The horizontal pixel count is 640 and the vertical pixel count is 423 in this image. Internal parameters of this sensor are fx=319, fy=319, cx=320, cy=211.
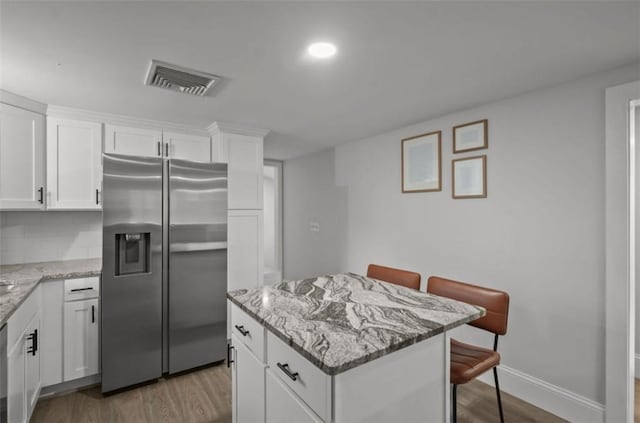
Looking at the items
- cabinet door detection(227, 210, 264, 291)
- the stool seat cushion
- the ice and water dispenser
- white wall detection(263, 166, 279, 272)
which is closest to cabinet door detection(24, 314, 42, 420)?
the ice and water dispenser

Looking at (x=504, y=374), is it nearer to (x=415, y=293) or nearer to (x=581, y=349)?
(x=581, y=349)

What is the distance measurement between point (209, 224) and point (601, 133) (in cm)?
297

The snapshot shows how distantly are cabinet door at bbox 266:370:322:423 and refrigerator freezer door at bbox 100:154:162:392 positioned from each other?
1.60m

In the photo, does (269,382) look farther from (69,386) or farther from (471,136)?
(471,136)

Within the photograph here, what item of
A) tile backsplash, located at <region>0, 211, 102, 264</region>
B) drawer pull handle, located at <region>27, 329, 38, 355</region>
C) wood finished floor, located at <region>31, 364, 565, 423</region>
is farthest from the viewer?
tile backsplash, located at <region>0, 211, 102, 264</region>

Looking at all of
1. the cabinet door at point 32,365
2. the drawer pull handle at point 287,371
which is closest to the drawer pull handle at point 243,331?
the drawer pull handle at point 287,371

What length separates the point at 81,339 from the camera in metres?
2.51

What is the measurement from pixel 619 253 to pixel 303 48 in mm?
2246

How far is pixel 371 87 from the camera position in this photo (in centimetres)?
229

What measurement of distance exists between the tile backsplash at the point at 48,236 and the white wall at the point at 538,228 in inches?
123

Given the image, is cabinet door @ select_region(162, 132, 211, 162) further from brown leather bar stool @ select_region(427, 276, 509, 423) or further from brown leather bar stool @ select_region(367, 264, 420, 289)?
brown leather bar stool @ select_region(427, 276, 509, 423)

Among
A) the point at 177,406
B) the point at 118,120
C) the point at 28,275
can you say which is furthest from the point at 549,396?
the point at 118,120

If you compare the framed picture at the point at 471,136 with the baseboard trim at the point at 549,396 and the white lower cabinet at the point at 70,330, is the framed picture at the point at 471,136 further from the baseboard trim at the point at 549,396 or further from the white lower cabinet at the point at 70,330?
the white lower cabinet at the point at 70,330

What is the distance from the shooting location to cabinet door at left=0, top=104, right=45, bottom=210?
2.35 meters
